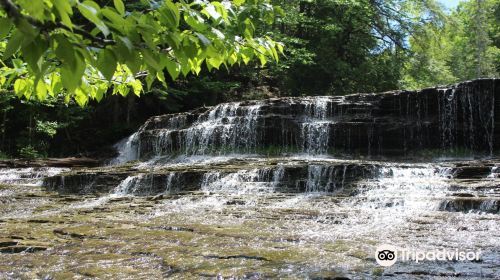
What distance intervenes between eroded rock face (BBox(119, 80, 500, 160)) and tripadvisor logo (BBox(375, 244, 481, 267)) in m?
11.4

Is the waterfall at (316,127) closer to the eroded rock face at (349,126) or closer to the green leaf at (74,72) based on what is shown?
the eroded rock face at (349,126)

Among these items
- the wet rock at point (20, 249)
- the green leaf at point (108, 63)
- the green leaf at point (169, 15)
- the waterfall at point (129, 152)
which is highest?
the green leaf at point (169, 15)

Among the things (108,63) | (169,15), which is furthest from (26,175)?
(108,63)

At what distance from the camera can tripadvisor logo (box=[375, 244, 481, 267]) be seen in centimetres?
368

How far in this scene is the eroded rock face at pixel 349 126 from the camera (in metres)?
14.7

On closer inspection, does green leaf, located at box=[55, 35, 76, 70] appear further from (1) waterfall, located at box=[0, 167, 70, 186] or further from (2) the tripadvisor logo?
(1) waterfall, located at box=[0, 167, 70, 186]

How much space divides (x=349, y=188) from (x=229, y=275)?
5832mm

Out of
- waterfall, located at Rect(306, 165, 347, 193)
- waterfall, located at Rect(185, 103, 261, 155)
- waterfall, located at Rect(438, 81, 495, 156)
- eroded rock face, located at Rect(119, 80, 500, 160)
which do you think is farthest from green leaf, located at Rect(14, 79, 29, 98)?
waterfall, located at Rect(438, 81, 495, 156)

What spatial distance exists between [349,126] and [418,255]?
11.9 meters

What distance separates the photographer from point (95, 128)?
2294 cm

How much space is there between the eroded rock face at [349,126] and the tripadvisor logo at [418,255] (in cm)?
1141

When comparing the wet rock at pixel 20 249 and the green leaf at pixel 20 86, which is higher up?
the green leaf at pixel 20 86

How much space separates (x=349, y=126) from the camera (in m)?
15.5

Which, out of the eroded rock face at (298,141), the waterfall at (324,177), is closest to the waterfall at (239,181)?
the eroded rock face at (298,141)
